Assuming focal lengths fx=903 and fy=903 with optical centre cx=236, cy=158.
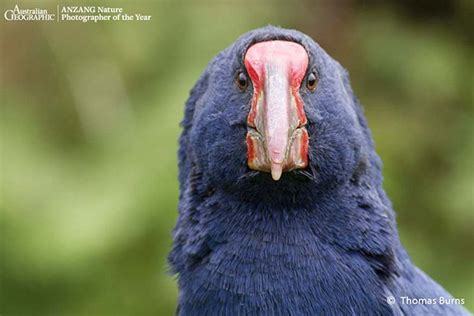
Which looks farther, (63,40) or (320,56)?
(63,40)

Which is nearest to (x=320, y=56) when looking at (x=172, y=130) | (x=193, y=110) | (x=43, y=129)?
(x=193, y=110)

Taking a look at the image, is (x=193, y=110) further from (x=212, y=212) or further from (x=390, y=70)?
(x=390, y=70)

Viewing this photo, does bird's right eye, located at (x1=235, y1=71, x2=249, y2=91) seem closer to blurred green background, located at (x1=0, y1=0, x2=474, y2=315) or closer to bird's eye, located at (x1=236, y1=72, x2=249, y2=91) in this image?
bird's eye, located at (x1=236, y1=72, x2=249, y2=91)

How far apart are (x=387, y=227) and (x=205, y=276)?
0.59 m

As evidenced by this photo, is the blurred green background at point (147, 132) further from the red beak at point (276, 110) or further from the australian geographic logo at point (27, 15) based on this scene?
the red beak at point (276, 110)

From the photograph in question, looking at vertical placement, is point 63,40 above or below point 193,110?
above

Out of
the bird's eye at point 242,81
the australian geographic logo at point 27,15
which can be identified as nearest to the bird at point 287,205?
the bird's eye at point 242,81

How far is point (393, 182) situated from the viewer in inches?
176

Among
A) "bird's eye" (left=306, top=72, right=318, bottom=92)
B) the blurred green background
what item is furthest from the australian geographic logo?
"bird's eye" (left=306, top=72, right=318, bottom=92)

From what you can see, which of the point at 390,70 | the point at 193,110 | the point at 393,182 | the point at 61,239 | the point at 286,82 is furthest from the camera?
the point at 390,70

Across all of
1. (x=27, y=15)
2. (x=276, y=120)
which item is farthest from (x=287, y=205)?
(x=27, y=15)

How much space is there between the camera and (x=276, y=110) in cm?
254

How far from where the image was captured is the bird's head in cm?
258

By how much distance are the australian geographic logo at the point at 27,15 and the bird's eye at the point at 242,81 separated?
1940 mm
